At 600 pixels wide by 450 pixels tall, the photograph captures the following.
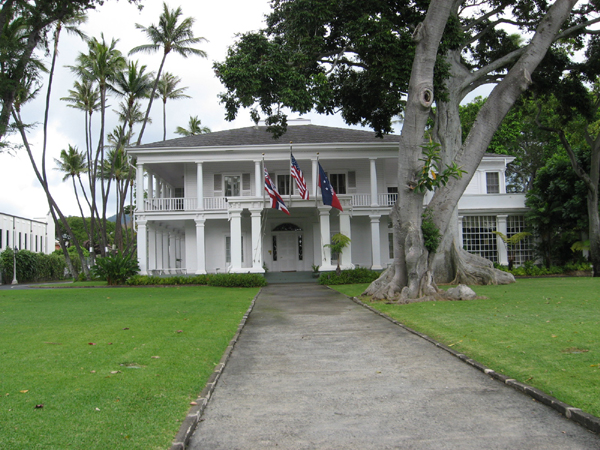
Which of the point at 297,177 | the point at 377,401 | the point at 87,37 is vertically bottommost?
the point at 377,401

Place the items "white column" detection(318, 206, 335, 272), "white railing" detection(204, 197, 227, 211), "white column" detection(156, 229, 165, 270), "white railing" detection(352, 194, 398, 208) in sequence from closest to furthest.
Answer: "white column" detection(318, 206, 335, 272)
"white railing" detection(204, 197, 227, 211)
"white railing" detection(352, 194, 398, 208)
"white column" detection(156, 229, 165, 270)

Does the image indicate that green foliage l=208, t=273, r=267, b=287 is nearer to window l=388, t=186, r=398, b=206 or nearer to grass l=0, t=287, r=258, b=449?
window l=388, t=186, r=398, b=206

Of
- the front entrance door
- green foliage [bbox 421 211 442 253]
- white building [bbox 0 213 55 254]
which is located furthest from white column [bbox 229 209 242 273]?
white building [bbox 0 213 55 254]

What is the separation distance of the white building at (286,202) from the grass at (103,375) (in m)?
14.7

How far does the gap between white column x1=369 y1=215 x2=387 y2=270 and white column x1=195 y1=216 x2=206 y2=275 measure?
851cm

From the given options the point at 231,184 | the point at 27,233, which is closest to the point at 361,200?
the point at 231,184

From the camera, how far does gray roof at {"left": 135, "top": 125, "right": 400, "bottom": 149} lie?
2753 centimetres

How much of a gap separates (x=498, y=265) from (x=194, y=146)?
1656 centimetres

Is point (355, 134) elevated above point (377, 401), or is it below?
above

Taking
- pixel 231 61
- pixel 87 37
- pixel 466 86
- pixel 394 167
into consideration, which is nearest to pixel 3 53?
pixel 231 61

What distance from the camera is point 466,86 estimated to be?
1967cm

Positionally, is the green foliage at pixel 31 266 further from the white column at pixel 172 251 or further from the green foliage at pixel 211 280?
the green foliage at pixel 211 280

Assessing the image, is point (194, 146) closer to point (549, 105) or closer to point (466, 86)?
point (466, 86)

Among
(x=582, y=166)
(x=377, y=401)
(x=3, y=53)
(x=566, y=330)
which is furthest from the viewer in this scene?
(x=582, y=166)
